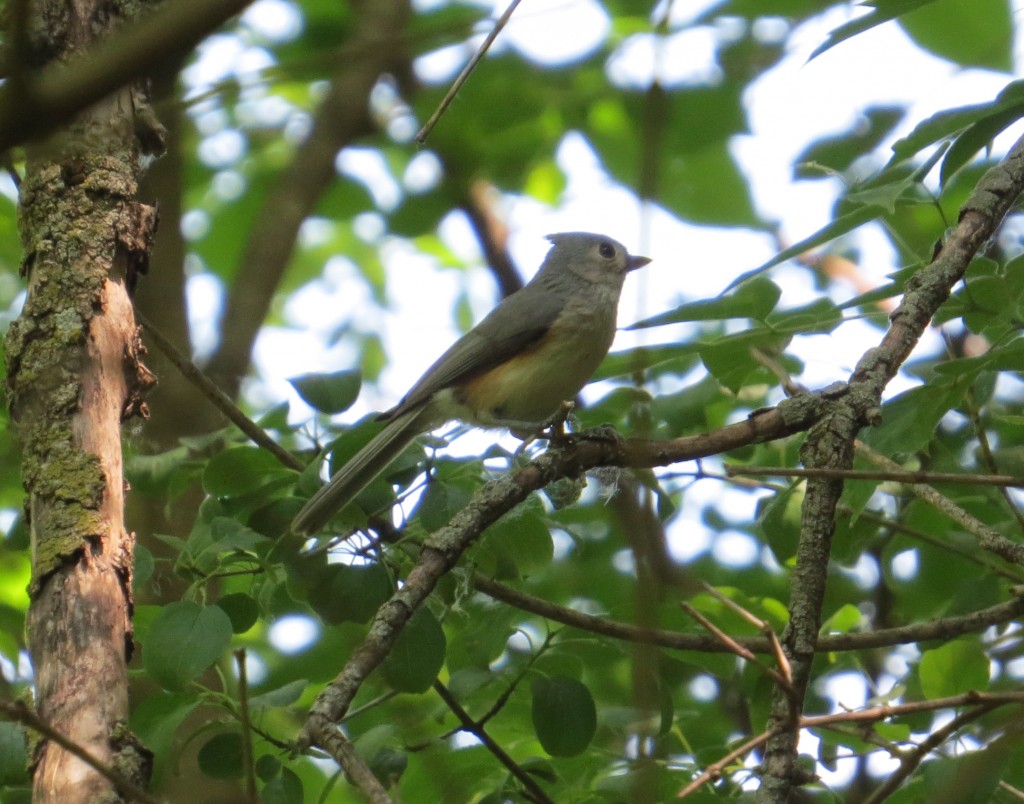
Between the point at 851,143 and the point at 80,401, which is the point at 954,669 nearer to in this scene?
the point at 80,401

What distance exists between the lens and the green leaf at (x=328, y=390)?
327cm

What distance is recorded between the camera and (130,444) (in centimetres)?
367

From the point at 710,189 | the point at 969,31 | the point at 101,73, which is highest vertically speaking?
the point at 710,189

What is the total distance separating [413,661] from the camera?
2.88m

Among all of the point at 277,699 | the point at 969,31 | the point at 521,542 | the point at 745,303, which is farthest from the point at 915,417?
the point at 277,699

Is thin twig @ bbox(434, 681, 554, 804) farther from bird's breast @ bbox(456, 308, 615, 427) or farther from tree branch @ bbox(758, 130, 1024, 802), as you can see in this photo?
bird's breast @ bbox(456, 308, 615, 427)

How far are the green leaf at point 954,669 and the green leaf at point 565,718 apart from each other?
2.83 feet

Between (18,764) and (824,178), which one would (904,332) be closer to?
(824,178)

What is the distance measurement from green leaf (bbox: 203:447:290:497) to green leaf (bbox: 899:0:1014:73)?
88.8 inches

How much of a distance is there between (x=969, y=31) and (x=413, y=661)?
2362 mm

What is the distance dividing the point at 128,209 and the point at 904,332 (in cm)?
194

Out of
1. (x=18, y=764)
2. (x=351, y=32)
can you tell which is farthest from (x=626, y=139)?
(x=18, y=764)

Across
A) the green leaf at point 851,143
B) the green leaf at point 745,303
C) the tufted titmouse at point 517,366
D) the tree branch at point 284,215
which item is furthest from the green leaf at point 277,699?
the tree branch at point 284,215

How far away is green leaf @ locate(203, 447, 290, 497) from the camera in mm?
3246
